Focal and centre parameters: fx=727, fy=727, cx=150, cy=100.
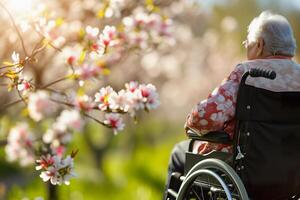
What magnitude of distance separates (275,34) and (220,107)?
0.43m

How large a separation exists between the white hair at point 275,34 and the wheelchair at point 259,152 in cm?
24

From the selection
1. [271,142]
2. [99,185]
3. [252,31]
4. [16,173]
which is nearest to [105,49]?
[252,31]

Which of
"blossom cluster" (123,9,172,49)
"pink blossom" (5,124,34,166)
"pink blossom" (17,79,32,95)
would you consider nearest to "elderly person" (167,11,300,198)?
"pink blossom" (17,79,32,95)

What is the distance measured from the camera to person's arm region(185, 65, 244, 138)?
3322 millimetres

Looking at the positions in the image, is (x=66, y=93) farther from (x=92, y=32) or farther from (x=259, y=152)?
(x=259, y=152)

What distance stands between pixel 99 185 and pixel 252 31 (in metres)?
8.19

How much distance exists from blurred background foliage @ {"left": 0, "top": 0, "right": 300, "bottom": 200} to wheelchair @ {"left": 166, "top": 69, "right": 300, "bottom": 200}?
2330 mm

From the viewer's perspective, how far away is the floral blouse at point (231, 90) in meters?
3.32

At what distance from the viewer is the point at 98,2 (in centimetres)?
651

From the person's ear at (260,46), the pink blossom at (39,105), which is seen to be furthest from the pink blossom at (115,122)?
the person's ear at (260,46)

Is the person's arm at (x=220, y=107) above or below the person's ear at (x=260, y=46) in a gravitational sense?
below

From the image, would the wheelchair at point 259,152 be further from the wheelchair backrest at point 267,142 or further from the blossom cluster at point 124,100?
the blossom cluster at point 124,100

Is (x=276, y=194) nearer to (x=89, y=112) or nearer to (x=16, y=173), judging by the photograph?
(x=89, y=112)

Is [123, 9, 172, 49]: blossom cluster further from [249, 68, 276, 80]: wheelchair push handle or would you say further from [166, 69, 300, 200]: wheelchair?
[249, 68, 276, 80]: wheelchair push handle
